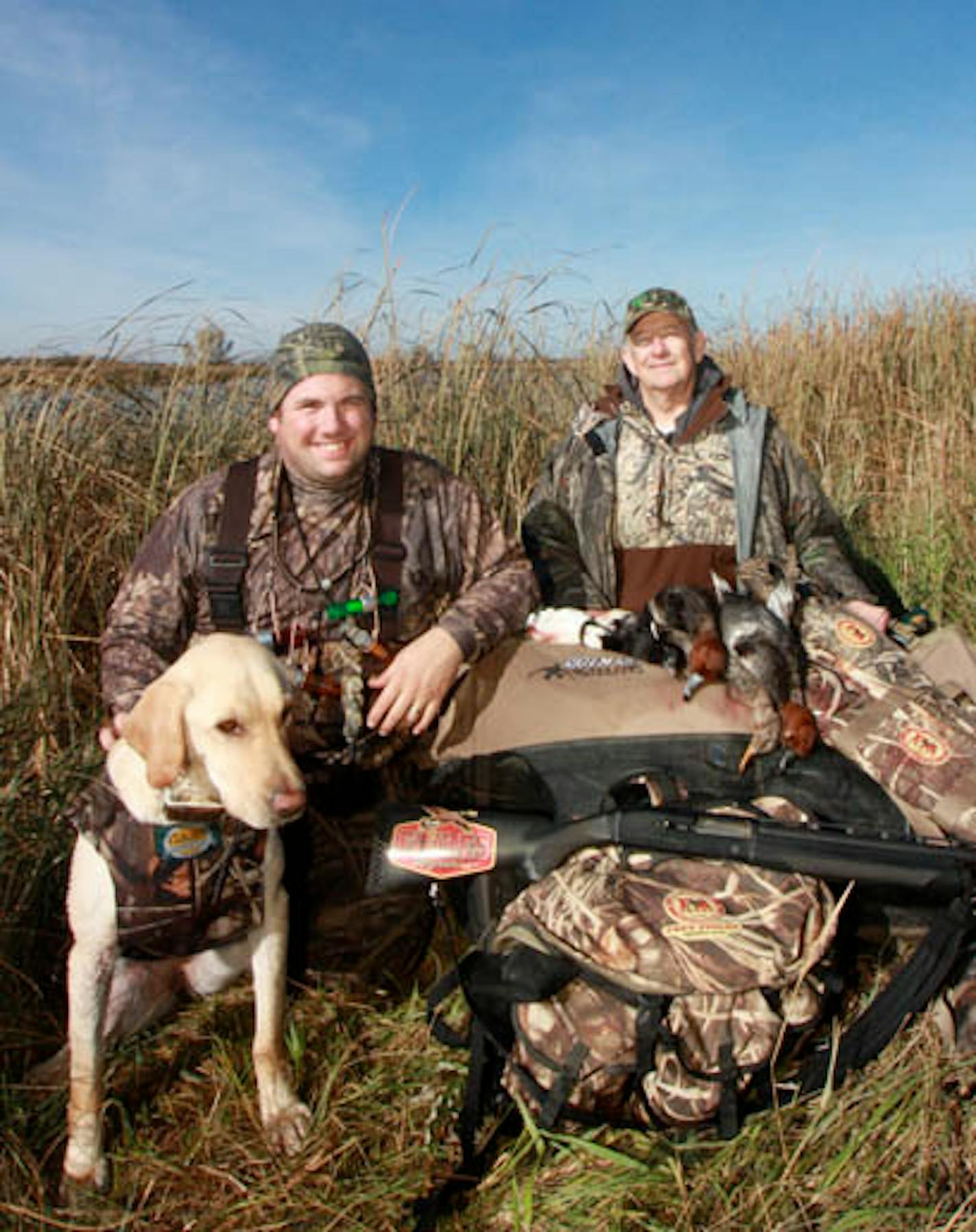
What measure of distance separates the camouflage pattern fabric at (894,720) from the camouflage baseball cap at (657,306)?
141cm

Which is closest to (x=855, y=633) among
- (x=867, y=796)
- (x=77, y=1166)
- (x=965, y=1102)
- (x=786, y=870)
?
(x=867, y=796)

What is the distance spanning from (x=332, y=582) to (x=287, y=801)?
118 cm

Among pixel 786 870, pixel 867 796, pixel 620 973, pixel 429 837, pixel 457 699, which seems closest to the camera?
pixel 620 973

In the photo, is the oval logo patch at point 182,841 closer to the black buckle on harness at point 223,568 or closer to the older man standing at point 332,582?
the older man standing at point 332,582

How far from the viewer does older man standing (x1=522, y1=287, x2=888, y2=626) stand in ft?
13.4

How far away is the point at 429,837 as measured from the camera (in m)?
2.58

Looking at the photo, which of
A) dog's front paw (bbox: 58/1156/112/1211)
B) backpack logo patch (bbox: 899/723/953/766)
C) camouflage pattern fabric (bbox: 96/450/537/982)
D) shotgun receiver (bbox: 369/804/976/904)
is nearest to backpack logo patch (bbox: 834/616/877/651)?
backpack logo patch (bbox: 899/723/953/766)

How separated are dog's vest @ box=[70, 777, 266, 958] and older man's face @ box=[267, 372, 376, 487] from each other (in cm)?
119

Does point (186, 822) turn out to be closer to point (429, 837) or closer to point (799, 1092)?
point (429, 837)

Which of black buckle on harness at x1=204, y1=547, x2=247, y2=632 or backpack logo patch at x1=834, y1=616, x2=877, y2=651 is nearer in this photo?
black buckle on harness at x1=204, y1=547, x2=247, y2=632

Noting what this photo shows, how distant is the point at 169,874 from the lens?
7.55ft

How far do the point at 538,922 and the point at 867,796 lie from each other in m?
1.07

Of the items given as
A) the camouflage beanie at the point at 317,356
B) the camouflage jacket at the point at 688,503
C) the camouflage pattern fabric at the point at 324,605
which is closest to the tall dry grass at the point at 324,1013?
the camouflage pattern fabric at the point at 324,605

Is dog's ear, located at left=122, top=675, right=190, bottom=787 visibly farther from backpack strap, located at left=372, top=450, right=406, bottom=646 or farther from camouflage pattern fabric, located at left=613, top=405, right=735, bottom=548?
camouflage pattern fabric, located at left=613, top=405, right=735, bottom=548
